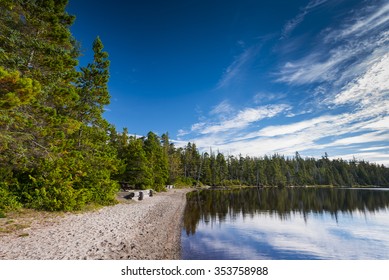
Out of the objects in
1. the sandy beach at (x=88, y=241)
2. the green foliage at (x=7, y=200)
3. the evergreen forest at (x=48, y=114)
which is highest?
the evergreen forest at (x=48, y=114)

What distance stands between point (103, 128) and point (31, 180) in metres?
8.18

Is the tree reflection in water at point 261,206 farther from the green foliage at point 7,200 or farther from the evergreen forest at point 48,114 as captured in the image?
the green foliage at point 7,200

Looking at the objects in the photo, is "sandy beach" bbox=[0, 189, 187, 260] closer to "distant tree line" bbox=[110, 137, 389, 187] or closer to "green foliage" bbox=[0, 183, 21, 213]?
"green foliage" bbox=[0, 183, 21, 213]

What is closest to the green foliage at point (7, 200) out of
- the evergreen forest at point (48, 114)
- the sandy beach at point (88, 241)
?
the evergreen forest at point (48, 114)

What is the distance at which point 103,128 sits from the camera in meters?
21.0

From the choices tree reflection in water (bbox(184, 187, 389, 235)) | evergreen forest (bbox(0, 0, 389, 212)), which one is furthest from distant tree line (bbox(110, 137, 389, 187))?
evergreen forest (bbox(0, 0, 389, 212))

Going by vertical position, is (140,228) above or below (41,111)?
below

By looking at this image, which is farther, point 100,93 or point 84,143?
point 100,93

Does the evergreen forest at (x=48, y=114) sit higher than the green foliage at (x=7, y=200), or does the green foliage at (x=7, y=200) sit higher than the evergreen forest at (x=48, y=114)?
the evergreen forest at (x=48, y=114)

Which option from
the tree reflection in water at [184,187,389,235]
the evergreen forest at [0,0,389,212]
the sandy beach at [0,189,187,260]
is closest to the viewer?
the sandy beach at [0,189,187,260]

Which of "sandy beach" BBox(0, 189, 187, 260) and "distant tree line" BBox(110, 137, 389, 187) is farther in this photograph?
"distant tree line" BBox(110, 137, 389, 187)

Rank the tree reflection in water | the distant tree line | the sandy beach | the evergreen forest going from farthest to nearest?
the distant tree line → the tree reflection in water → the evergreen forest → the sandy beach
